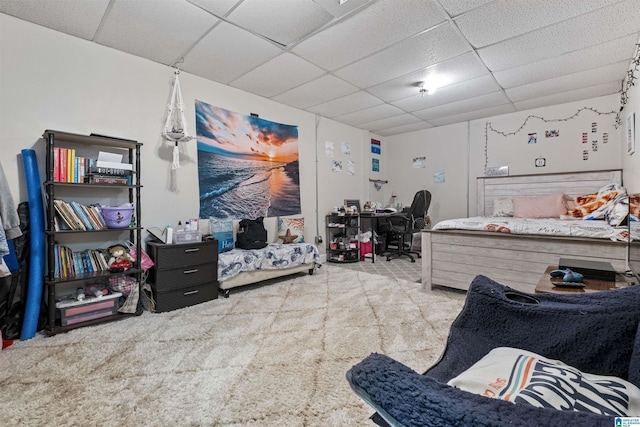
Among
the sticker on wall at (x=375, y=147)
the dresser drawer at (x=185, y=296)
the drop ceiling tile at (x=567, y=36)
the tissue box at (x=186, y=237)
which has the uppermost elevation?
the drop ceiling tile at (x=567, y=36)

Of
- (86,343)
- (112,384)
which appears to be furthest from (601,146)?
(86,343)

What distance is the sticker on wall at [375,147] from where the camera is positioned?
19.5 feet

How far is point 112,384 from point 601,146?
231 inches

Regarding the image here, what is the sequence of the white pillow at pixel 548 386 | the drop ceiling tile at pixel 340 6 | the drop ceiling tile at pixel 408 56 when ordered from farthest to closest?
the drop ceiling tile at pixel 408 56 → the drop ceiling tile at pixel 340 6 → the white pillow at pixel 548 386

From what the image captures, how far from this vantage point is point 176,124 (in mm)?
3184

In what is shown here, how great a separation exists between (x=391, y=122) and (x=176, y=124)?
354cm

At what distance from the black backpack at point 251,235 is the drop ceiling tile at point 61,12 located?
2.24 meters

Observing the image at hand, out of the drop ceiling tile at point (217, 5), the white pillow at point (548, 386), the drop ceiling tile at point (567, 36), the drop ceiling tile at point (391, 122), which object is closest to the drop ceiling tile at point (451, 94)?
the drop ceiling tile at point (391, 122)

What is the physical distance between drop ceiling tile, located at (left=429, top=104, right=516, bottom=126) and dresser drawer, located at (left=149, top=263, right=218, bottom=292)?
14.3ft

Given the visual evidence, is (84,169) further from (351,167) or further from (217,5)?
(351,167)

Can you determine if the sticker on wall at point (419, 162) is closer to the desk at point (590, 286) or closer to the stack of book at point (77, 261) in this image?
the desk at point (590, 286)

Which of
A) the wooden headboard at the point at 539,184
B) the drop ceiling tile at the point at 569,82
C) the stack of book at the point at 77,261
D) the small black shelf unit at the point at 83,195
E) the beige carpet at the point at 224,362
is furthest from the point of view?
the wooden headboard at the point at 539,184

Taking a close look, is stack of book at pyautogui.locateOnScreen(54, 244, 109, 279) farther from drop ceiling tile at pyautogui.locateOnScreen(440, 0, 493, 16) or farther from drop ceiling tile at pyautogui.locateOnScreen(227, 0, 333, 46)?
drop ceiling tile at pyautogui.locateOnScreen(440, 0, 493, 16)

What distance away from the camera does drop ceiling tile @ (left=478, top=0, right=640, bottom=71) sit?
2287mm
